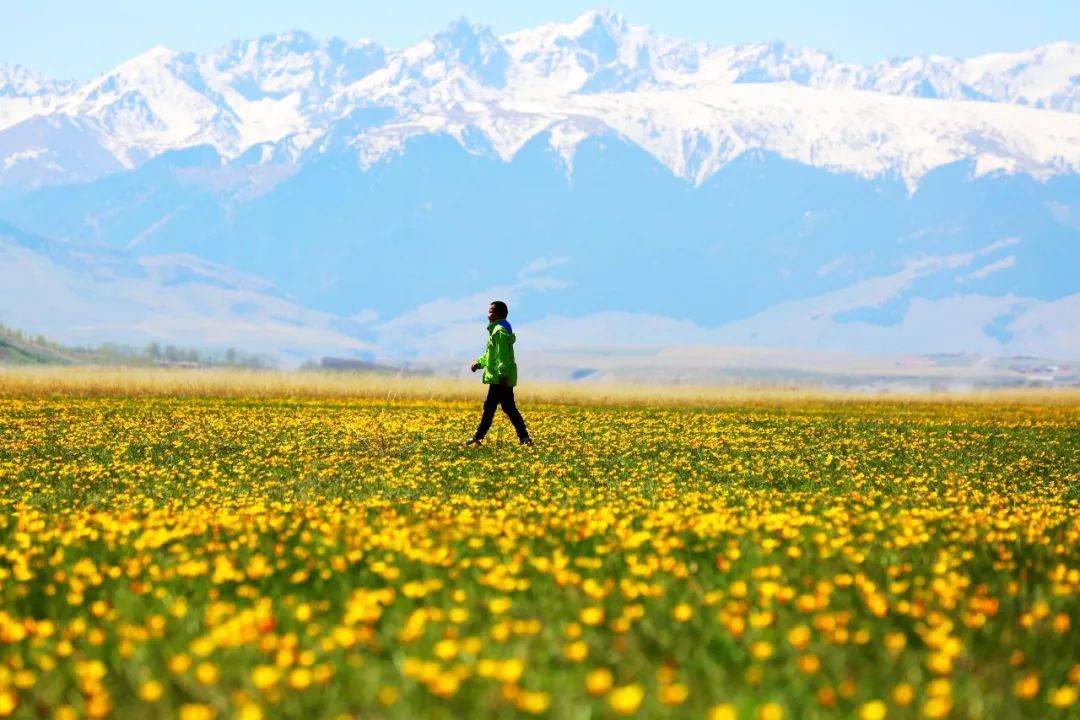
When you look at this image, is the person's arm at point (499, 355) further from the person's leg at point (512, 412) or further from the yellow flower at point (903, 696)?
the yellow flower at point (903, 696)

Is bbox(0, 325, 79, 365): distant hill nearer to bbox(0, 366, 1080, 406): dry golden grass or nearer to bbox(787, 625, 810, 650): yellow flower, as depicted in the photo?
bbox(0, 366, 1080, 406): dry golden grass

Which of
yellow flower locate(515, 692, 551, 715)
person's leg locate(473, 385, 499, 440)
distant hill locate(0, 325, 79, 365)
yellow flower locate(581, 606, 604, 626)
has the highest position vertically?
distant hill locate(0, 325, 79, 365)

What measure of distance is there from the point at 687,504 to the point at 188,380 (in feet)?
155

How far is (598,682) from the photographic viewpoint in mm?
6566

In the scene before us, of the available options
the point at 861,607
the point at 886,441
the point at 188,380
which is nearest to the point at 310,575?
the point at 861,607

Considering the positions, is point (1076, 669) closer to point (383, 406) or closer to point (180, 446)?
point (180, 446)

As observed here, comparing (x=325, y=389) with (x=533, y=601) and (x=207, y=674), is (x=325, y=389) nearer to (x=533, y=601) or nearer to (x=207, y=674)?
(x=533, y=601)

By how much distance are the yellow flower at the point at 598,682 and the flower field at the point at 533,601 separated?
42 millimetres

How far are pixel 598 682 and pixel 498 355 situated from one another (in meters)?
21.8

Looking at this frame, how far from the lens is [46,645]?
8.53 metres

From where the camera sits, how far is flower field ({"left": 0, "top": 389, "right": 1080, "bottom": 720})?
7.30 metres

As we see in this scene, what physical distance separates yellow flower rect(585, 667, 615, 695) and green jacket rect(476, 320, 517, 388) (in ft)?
67.3

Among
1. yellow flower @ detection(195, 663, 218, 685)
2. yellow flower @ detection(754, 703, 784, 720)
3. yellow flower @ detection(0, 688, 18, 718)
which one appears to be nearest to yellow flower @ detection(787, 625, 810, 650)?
yellow flower @ detection(754, 703, 784, 720)

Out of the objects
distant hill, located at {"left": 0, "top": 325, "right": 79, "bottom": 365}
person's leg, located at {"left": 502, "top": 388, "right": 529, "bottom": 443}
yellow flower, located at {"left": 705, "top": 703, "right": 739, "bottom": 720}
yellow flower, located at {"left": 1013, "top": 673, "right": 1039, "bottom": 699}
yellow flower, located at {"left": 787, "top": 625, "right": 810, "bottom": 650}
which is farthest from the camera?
distant hill, located at {"left": 0, "top": 325, "right": 79, "bottom": 365}
